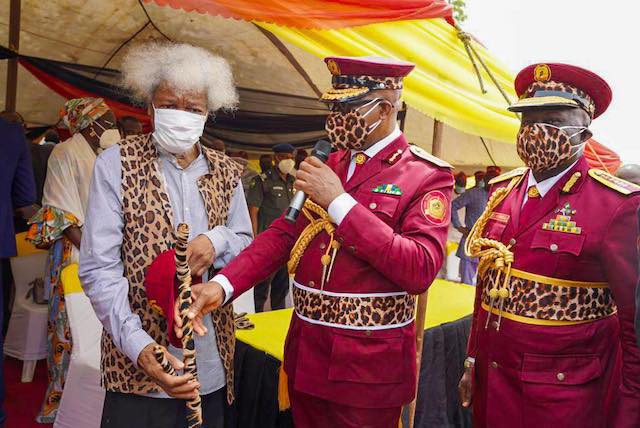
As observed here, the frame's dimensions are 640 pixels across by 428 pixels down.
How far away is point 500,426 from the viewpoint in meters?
2.00

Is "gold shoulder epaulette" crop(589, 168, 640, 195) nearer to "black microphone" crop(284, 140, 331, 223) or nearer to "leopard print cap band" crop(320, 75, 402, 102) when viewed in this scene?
"leopard print cap band" crop(320, 75, 402, 102)

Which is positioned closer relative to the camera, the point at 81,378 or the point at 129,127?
the point at 81,378

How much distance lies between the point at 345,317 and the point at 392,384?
280mm

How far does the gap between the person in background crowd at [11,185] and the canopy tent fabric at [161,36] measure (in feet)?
8.78

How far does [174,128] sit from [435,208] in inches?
36.4

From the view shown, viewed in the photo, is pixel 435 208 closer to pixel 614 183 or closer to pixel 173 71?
pixel 614 183

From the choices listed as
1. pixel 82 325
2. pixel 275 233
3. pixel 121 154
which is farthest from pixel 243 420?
pixel 121 154

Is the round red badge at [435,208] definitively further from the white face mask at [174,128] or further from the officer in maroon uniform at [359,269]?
the white face mask at [174,128]

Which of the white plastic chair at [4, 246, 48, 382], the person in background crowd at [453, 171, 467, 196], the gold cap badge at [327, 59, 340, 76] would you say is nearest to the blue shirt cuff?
the gold cap badge at [327, 59, 340, 76]

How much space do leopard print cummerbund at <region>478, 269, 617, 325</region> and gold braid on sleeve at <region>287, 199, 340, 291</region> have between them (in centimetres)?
70

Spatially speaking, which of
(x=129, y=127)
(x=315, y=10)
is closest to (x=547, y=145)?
(x=315, y=10)

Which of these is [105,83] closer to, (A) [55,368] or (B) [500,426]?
(A) [55,368]

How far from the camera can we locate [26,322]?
4.22 m

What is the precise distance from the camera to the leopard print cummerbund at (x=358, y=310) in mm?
1821
